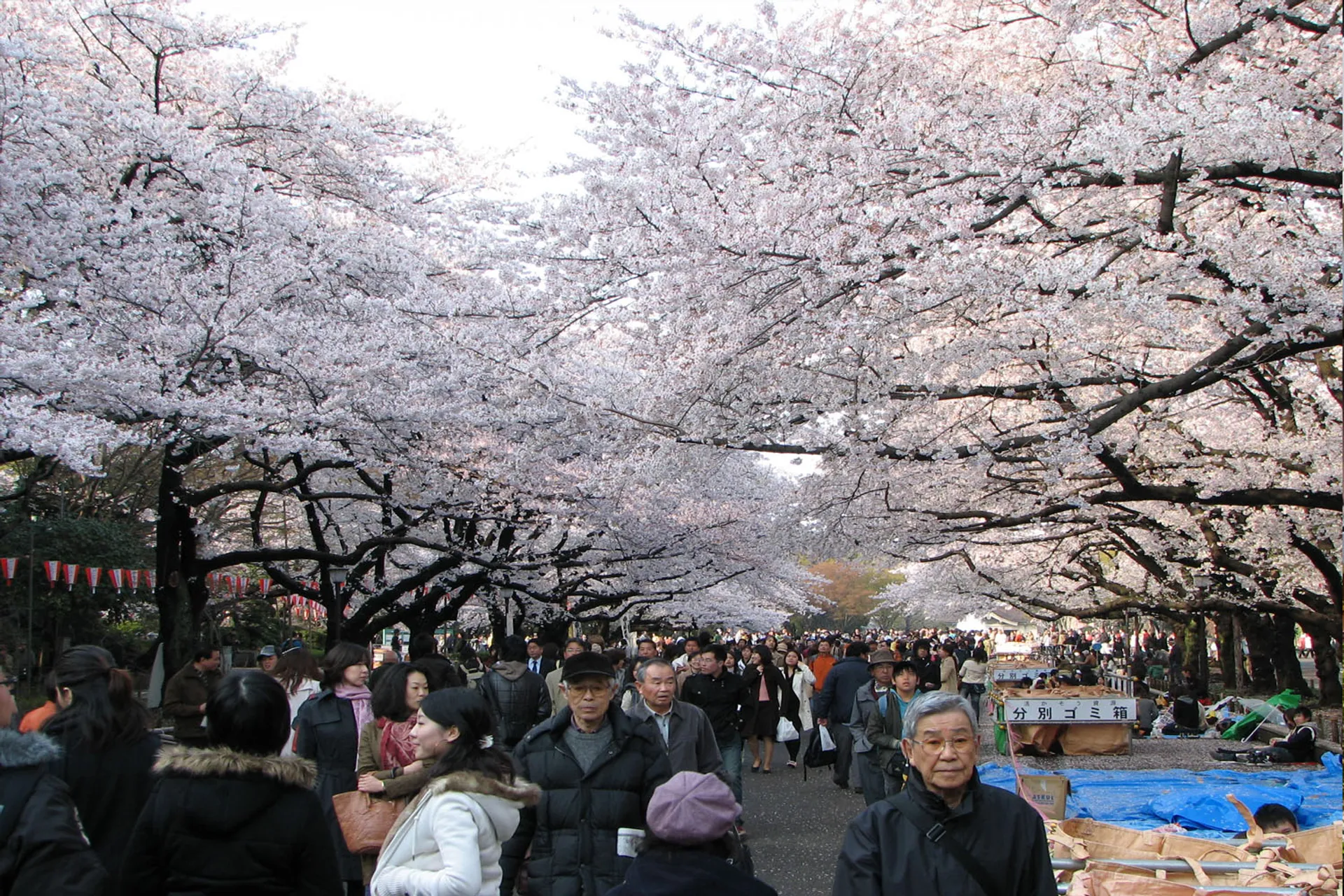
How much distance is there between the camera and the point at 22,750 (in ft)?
11.1

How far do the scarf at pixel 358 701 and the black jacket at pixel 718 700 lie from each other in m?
5.02

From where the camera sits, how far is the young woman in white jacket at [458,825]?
329cm

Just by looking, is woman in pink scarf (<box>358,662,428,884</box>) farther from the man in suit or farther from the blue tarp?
the man in suit

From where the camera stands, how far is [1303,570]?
18656 millimetres

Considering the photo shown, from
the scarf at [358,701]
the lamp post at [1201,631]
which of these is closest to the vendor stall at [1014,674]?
the lamp post at [1201,631]

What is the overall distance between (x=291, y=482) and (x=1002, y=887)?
47.3 feet

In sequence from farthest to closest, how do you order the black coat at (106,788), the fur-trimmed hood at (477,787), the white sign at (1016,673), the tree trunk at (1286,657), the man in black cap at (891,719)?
the white sign at (1016,673) → the tree trunk at (1286,657) → the man in black cap at (891,719) → the black coat at (106,788) → the fur-trimmed hood at (477,787)

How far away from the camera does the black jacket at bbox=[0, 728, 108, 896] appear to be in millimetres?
3219

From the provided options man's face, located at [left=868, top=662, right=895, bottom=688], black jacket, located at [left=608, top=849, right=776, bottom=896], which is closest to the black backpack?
man's face, located at [left=868, top=662, right=895, bottom=688]

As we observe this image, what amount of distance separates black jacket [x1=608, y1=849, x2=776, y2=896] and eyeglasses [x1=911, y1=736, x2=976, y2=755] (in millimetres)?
548

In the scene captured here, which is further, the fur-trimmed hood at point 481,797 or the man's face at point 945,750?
the fur-trimmed hood at point 481,797

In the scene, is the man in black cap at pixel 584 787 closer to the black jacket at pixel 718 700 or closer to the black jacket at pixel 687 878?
the black jacket at pixel 687 878

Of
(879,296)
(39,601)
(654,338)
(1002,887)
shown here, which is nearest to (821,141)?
(879,296)

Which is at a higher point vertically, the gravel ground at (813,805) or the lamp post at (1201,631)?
the lamp post at (1201,631)
